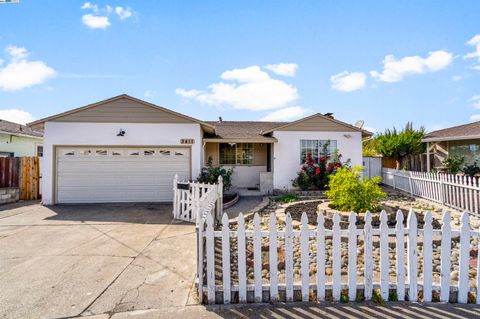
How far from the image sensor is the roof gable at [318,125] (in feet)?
38.8

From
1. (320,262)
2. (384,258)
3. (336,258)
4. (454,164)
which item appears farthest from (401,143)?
(320,262)

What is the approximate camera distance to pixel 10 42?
27.4ft

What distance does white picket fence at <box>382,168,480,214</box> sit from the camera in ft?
23.5

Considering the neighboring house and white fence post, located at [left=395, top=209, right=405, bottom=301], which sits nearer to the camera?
white fence post, located at [left=395, top=209, right=405, bottom=301]

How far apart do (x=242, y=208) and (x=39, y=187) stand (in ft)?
31.4

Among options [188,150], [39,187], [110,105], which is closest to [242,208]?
[188,150]

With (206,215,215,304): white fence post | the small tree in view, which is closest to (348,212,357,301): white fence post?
(206,215,215,304): white fence post

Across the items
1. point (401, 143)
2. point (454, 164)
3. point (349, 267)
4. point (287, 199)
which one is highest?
point (401, 143)

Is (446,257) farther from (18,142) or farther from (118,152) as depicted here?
(18,142)

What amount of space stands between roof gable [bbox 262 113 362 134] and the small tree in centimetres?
694

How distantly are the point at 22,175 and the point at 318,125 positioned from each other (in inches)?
530

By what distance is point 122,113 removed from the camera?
9805 mm

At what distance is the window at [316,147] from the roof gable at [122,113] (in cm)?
519

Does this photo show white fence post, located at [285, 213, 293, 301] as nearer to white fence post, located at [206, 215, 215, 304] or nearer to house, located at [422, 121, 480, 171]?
white fence post, located at [206, 215, 215, 304]
